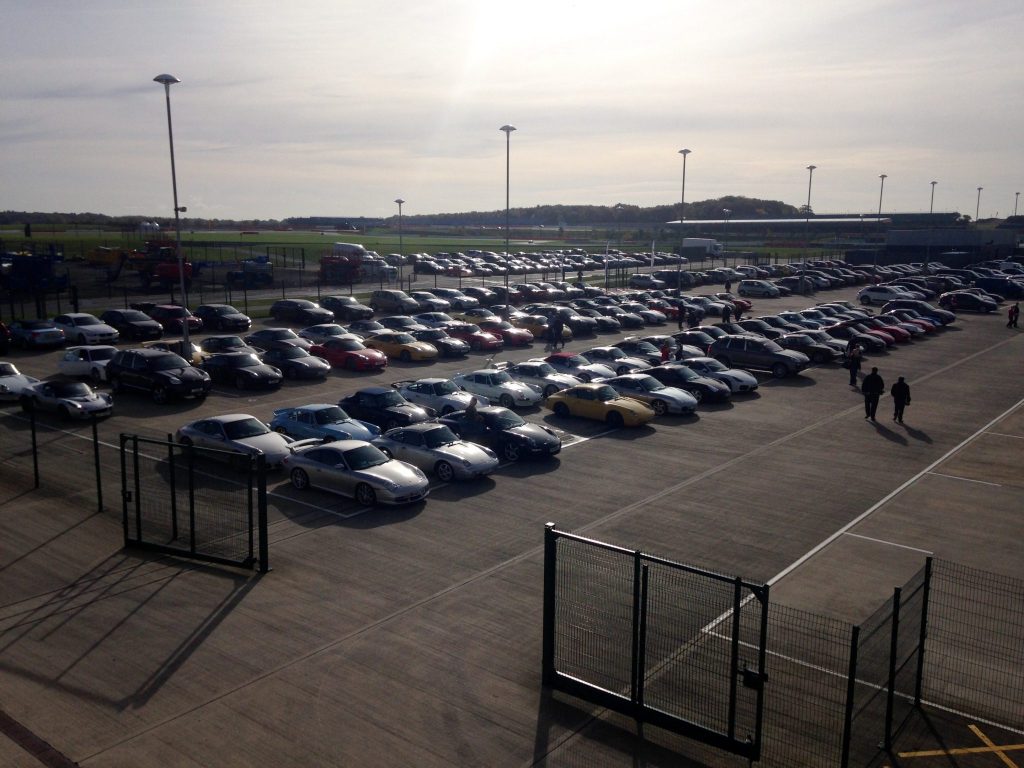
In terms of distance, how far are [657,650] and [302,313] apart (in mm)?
38830

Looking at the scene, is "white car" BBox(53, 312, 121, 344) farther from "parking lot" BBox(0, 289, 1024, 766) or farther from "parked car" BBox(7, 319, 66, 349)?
"parking lot" BBox(0, 289, 1024, 766)

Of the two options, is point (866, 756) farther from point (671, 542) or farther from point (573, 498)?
point (573, 498)

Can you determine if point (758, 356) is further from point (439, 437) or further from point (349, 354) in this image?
point (439, 437)

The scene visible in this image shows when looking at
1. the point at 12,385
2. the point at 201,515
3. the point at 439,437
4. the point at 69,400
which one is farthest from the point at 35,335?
the point at 201,515

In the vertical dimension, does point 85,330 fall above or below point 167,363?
below

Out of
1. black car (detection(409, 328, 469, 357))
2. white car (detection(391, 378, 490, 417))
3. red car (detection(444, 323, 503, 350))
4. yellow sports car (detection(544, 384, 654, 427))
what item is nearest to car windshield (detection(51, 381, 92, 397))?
white car (detection(391, 378, 490, 417))

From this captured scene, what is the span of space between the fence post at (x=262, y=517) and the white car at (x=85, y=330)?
27.4 m

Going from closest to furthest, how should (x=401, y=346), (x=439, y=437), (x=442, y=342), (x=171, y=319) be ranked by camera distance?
(x=439, y=437), (x=401, y=346), (x=442, y=342), (x=171, y=319)

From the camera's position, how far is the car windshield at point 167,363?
28438mm

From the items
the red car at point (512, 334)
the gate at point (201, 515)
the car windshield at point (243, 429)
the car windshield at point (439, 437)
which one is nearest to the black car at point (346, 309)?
the red car at point (512, 334)

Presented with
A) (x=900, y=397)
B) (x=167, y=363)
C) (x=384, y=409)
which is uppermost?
(x=167, y=363)

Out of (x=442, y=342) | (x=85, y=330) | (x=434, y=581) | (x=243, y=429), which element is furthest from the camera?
(x=442, y=342)

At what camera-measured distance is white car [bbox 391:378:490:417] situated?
2592 cm

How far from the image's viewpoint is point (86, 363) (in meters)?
30.8
